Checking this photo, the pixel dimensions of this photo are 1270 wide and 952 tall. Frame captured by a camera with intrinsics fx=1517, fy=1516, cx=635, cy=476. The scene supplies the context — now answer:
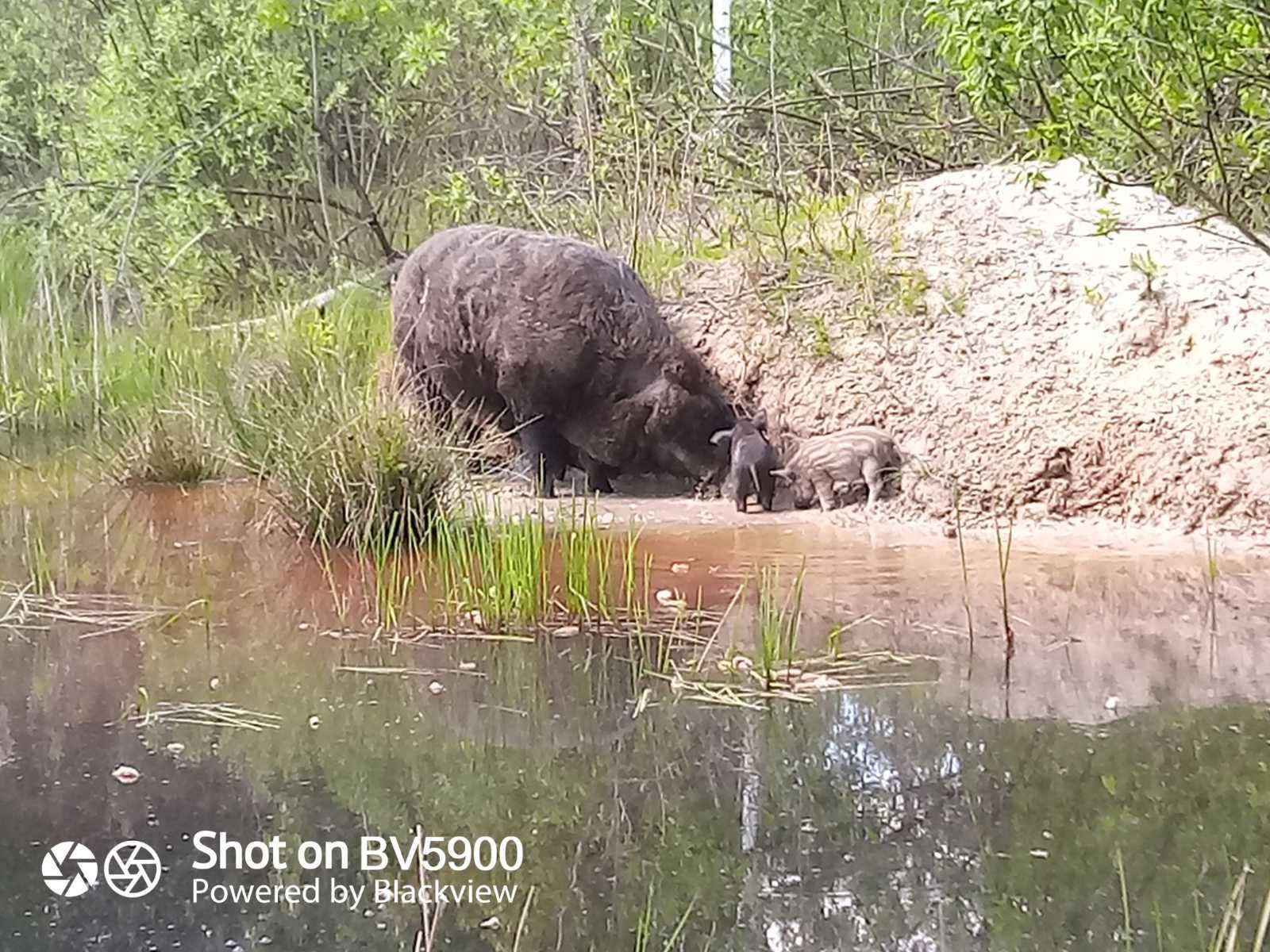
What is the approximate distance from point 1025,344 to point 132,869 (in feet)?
17.0

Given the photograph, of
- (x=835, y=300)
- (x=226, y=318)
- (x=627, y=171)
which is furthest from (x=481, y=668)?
(x=226, y=318)

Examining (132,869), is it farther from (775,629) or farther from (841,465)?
(841,465)

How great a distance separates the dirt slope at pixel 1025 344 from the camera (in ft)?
20.5

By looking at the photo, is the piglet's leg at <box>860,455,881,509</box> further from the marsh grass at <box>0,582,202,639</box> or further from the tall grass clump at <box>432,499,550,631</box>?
the marsh grass at <box>0,582,202,639</box>

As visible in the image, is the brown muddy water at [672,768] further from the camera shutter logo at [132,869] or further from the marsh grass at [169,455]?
the marsh grass at [169,455]

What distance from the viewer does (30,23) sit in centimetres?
1318

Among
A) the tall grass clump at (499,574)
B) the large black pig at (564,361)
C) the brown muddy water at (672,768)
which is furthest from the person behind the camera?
the large black pig at (564,361)

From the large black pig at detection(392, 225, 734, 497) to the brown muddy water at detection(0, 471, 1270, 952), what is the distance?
188 cm

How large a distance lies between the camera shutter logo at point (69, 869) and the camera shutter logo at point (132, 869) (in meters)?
0.03

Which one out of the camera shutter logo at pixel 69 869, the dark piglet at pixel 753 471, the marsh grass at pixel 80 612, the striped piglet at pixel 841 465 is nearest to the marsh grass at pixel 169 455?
the marsh grass at pixel 80 612

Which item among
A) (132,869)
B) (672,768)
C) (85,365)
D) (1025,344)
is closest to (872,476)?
(1025,344)

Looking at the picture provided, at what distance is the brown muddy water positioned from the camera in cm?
263

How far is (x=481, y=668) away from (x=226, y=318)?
7.04 metres

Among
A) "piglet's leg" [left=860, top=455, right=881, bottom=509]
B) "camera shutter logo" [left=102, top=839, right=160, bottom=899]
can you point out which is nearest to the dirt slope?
"piglet's leg" [left=860, top=455, right=881, bottom=509]
